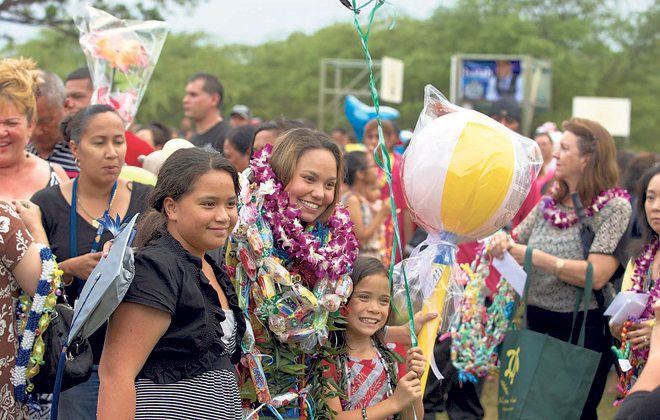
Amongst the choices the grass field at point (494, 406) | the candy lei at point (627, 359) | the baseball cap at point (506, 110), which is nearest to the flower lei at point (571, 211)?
the candy lei at point (627, 359)

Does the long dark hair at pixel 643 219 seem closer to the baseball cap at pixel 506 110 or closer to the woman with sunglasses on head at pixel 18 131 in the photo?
the baseball cap at pixel 506 110

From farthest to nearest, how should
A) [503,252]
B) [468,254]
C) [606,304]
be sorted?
[468,254], [606,304], [503,252]

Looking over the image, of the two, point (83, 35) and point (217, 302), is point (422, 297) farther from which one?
point (83, 35)

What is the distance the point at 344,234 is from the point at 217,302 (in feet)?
2.50

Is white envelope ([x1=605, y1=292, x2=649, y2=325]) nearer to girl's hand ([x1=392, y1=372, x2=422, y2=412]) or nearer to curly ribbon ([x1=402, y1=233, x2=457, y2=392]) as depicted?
curly ribbon ([x1=402, y1=233, x2=457, y2=392])

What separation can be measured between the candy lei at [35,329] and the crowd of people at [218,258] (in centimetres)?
3

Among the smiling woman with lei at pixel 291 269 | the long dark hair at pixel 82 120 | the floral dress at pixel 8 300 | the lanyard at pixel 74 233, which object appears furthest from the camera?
the long dark hair at pixel 82 120

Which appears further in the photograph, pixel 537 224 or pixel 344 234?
pixel 537 224

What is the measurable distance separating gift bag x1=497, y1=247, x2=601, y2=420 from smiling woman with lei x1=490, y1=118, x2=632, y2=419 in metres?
0.10

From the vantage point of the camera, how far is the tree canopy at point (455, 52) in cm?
3525

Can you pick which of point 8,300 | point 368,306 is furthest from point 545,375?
point 8,300

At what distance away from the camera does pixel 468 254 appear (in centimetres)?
518

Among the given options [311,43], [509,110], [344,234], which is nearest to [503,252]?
[344,234]

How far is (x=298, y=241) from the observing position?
9.27 ft
